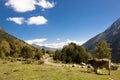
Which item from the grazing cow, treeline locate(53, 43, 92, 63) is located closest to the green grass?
the grazing cow

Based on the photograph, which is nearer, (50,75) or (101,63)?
(50,75)

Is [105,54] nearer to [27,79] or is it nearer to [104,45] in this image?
[104,45]

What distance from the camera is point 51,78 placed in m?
22.3

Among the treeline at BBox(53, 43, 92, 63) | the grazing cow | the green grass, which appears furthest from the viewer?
the treeline at BBox(53, 43, 92, 63)

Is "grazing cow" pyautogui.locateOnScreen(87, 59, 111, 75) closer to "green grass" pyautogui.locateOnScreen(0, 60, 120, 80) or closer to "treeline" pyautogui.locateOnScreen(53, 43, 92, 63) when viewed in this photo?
"green grass" pyautogui.locateOnScreen(0, 60, 120, 80)

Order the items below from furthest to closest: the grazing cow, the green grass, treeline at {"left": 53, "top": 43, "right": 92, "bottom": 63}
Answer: treeline at {"left": 53, "top": 43, "right": 92, "bottom": 63}, the grazing cow, the green grass

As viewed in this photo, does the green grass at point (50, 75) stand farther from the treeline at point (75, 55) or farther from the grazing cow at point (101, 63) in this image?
the treeline at point (75, 55)

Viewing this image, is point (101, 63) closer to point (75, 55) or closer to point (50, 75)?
point (50, 75)

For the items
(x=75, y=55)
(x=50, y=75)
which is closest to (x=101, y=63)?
(x=50, y=75)

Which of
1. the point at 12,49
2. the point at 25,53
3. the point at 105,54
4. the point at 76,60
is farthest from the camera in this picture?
the point at 12,49

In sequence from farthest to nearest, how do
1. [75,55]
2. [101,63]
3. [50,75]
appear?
[75,55] → [101,63] → [50,75]

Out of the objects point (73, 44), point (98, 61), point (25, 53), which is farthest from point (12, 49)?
point (98, 61)

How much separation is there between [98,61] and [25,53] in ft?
303

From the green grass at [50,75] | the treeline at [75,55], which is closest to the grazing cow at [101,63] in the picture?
the green grass at [50,75]
